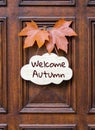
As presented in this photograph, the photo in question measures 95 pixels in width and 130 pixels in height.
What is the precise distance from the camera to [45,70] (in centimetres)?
129

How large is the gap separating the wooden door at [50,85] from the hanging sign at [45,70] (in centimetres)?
2

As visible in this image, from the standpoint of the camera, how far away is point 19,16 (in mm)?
1298

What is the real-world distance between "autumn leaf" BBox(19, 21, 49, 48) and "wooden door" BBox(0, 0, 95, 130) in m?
0.03

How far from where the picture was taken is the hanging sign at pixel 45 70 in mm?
1286

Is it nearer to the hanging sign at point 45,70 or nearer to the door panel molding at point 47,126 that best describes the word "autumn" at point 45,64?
the hanging sign at point 45,70

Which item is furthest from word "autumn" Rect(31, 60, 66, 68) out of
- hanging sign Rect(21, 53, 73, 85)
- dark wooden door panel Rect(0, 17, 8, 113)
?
dark wooden door panel Rect(0, 17, 8, 113)

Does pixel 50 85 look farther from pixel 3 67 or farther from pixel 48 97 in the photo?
pixel 3 67

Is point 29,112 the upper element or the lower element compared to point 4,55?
lower

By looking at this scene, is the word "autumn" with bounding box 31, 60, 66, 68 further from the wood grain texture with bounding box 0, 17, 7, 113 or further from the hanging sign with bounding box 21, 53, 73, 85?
the wood grain texture with bounding box 0, 17, 7, 113

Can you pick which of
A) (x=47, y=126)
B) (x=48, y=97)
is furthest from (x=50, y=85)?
(x=47, y=126)

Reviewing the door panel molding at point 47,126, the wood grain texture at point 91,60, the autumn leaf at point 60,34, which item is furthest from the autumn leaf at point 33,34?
the door panel molding at point 47,126

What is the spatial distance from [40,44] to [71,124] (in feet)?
0.98

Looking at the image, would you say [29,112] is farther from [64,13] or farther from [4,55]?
[64,13]

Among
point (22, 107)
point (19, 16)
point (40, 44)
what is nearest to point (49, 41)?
point (40, 44)
